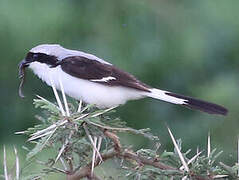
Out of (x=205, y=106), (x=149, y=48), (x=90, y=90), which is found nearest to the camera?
(x=205, y=106)

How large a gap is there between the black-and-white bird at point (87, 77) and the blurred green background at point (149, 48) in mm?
2010

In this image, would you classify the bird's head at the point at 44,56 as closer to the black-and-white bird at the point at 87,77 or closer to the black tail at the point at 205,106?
the black-and-white bird at the point at 87,77

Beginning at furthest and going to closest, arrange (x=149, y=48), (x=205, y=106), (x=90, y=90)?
(x=149, y=48) → (x=90, y=90) → (x=205, y=106)

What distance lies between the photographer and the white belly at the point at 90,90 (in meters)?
2.90

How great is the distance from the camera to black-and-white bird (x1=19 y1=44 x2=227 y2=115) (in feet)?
9.51

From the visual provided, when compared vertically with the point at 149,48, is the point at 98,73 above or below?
above

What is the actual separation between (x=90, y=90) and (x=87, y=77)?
0.20ft

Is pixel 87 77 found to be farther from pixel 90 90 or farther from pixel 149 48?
pixel 149 48

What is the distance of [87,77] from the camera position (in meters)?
2.94

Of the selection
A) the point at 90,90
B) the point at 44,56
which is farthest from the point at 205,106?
the point at 44,56

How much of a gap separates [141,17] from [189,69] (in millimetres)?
861

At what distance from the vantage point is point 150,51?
575cm

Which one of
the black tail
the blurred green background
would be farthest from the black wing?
the blurred green background

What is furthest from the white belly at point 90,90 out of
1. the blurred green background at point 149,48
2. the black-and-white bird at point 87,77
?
the blurred green background at point 149,48
